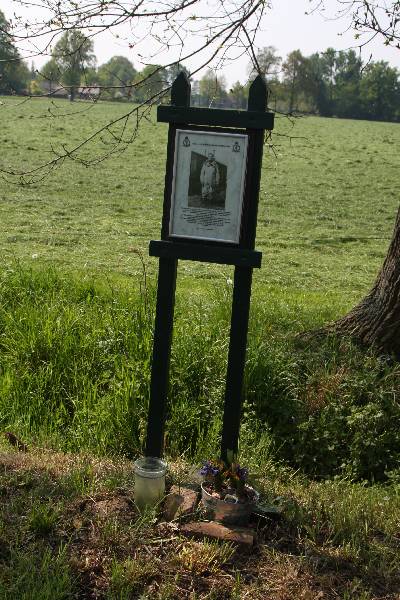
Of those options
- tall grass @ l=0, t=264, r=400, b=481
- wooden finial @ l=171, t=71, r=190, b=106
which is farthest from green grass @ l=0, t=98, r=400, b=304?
tall grass @ l=0, t=264, r=400, b=481

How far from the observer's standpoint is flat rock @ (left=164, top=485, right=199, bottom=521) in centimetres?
371

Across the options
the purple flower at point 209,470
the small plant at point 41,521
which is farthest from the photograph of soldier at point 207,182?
the small plant at point 41,521

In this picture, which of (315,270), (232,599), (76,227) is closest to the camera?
(232,599)

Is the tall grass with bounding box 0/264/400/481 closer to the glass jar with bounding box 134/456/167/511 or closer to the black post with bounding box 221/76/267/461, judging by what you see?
the black post with bounding box 221/76/267/461

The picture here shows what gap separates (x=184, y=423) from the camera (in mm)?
5789

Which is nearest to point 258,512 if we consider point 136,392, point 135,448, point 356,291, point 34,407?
point 135,448

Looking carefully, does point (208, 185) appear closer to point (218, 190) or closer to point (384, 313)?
point (218, 190)

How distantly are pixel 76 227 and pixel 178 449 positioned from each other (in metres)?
9.81

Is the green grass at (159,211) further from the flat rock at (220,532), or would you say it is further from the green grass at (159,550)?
the flat rock at (220,532)

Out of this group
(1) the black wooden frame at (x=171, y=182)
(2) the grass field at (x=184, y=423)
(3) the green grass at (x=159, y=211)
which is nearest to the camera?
(2) the grass field at (x=184, y=423)

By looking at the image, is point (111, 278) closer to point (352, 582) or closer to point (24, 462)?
point (24, 462)

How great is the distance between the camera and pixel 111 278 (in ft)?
32.6

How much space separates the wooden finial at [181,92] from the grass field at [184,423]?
1.75 meters

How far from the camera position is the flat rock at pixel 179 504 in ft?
12.2
